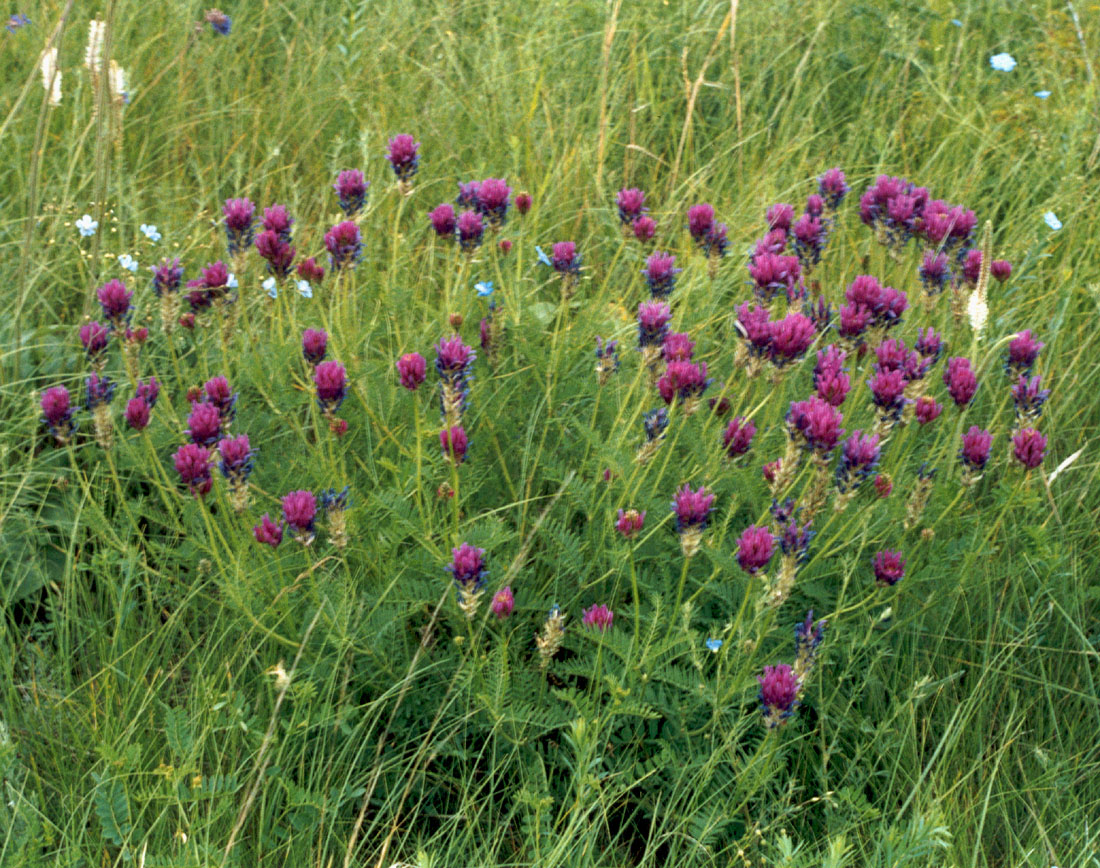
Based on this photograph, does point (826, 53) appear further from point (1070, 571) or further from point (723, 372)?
point (1070, 571)

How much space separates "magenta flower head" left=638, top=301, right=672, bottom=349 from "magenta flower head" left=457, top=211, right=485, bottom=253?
442 mm

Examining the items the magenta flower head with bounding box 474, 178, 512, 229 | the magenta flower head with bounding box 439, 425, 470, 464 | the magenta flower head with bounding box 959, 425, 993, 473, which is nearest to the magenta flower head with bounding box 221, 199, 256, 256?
the magenta flower head with bounding box 474, 178, 512, 229

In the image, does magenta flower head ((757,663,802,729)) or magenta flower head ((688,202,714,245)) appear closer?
magenta flower head ((757,663,802,729))

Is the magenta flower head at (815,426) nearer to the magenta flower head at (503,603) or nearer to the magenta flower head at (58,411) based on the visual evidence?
the magenta flower head at (503,603)

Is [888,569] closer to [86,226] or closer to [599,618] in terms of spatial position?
[599,618]

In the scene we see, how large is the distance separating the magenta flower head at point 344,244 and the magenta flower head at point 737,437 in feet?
2.82

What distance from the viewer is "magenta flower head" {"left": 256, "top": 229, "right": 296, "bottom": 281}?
7.01 feet

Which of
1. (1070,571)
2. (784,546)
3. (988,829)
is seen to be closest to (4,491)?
(784,546)

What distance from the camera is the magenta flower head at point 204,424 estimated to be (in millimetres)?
1808

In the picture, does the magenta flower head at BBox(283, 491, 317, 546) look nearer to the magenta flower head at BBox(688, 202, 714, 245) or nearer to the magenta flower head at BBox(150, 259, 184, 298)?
the magenta flower head at BBox(150, 259, 184, 298)

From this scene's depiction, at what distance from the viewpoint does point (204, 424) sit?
181 centimetres

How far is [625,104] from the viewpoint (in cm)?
396

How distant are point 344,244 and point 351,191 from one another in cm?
18

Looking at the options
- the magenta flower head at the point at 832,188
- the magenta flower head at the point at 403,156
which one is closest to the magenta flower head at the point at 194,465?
the magenta flower head at the point at 403,156
